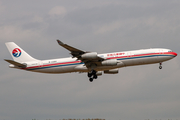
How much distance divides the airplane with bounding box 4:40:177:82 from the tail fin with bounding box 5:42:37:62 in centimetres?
79

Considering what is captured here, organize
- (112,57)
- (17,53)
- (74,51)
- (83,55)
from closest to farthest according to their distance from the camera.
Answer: (83,55) → (74,51) → (112,57) → (17,53)

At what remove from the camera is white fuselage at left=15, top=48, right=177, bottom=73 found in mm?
60094

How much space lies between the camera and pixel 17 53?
67.8m

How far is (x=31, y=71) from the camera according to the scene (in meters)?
64.7

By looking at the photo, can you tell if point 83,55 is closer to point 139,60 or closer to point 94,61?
point 94,61

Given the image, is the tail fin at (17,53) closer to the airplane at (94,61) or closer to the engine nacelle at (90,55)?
the airplane at (94,61)

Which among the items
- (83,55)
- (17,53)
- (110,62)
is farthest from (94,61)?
(17,53)

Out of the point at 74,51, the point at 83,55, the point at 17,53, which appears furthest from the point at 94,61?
the point at 17,53

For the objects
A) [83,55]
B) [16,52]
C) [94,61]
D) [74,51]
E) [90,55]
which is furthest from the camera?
[16,52]

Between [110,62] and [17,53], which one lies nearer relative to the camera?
[110,62]

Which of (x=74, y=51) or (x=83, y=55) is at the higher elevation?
(x=74, y=51)

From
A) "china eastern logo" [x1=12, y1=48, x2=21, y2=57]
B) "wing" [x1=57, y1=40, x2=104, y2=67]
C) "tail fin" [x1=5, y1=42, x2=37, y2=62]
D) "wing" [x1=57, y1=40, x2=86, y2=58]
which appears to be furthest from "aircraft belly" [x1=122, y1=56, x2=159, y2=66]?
"china eastern logo" [x1=12, y1=48, x2=21, y2=57]

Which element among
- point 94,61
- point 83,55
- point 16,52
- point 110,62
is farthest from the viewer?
point 16,52

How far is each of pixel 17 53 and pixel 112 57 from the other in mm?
21126
